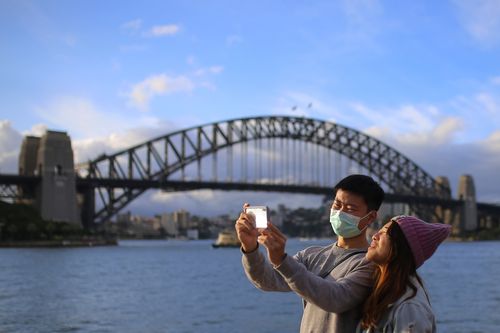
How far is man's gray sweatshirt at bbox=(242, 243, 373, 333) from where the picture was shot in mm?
3033

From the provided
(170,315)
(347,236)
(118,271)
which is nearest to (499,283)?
(170,315)

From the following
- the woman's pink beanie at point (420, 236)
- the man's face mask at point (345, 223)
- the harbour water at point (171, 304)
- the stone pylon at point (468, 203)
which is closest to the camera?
the woman's pink beanie at point (420, 236)

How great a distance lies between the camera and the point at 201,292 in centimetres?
2828

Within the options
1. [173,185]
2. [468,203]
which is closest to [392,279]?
[173,185]

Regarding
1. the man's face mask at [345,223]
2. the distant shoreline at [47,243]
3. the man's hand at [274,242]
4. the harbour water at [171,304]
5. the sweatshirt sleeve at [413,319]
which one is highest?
the man's face mask at [345,223]

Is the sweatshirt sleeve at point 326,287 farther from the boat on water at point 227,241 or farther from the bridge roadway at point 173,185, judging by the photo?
the boat on water at point 227,241

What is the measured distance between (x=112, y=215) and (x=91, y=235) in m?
3.41

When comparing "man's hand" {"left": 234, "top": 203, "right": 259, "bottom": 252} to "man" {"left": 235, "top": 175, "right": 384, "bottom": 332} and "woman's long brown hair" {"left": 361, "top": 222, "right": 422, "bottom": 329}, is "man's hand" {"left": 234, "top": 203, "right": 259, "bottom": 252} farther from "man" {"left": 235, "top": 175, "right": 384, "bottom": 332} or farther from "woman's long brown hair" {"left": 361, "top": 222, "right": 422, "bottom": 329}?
"woman's long brown hair" {"left": 361, "top": 222, "right": 422, "bottom": 329}

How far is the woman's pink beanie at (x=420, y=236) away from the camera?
10.2 ft

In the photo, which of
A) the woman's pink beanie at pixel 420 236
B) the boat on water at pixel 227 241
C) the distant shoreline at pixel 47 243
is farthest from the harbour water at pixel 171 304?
the boat on water at pixel 227 241

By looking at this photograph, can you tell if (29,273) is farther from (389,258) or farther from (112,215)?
(112,215)

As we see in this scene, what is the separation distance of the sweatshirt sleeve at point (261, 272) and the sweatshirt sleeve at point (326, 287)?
19 centimetres

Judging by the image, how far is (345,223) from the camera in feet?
11.0

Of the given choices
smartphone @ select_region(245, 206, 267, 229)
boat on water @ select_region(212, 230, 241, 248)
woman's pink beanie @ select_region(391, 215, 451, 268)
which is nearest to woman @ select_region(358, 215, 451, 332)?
woman's pink beanie @ select_region(391, 215, 451, 268)
